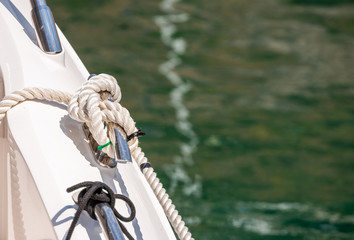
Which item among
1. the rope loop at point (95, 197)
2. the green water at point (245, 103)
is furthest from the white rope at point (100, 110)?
the green water at point (245, 103)

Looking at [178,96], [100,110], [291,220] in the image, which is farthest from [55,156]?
[178,96]

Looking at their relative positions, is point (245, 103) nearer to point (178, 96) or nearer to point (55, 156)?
point (178, 96)

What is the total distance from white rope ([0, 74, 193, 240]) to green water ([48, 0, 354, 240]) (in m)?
1.70

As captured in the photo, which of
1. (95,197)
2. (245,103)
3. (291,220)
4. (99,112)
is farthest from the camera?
(245,103)

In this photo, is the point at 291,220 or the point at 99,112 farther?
the point at 291,220

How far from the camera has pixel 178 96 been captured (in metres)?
4.47

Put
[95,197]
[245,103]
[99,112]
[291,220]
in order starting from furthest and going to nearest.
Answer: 1. [245,103]
2. [291,220]
3. [99,112]
4. [95,197]

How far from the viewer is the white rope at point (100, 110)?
4.39 ft

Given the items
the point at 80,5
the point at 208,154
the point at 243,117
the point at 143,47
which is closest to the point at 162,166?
the point at 208,154

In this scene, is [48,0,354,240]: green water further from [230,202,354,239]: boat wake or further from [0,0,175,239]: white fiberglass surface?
[0,0,175,239]: white fiberglass surface

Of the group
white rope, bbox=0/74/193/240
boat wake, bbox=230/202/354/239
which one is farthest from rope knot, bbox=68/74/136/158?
boat wake, bbox=230/202/354/239

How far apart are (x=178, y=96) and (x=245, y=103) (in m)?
0.44

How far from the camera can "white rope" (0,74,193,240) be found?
1.34m

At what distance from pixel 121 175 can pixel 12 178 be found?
253mm
